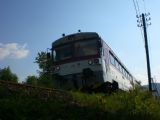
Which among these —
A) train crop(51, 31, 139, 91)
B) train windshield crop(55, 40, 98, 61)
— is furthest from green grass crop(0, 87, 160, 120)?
train windshield crop(55, 40, 98, 61)

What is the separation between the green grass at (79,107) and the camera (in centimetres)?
802

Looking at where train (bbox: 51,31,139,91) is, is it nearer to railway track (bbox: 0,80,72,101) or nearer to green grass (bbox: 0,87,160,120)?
green grass (bbox: 0,87,160,120)

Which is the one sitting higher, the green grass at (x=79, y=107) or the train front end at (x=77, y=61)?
the train front end at (x=77, y=61)

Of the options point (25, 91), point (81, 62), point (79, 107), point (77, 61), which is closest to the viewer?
point (79, 107)

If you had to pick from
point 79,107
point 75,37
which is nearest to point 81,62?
point 75,37

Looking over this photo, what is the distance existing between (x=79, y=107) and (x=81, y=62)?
26.6ft

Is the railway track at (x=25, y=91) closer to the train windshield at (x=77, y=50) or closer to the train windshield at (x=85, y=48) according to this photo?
the train windshield at (x=85, y=48)

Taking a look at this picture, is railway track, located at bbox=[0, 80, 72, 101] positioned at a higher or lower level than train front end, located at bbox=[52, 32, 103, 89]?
lower

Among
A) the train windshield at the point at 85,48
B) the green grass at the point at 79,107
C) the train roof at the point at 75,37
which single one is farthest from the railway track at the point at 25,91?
the train roof at the point at 75,37

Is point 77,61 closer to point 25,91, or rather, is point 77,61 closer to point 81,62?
point 81,62

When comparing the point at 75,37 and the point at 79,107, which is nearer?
the point at 79,107

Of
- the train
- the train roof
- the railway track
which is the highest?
the train roof

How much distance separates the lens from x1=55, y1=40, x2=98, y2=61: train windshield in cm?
1803

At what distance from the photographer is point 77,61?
18.1 meters
